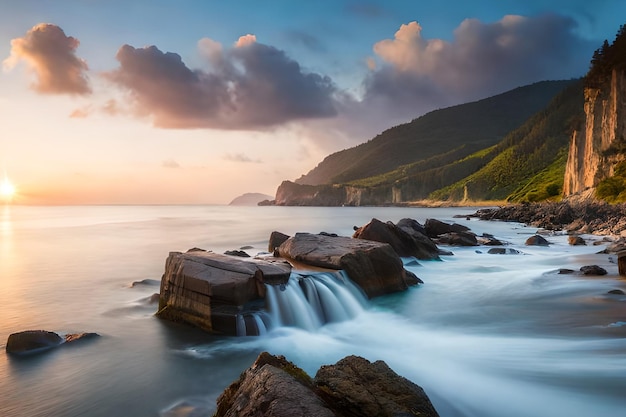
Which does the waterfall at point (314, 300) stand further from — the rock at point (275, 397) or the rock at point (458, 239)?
the rock at point (458, 239)

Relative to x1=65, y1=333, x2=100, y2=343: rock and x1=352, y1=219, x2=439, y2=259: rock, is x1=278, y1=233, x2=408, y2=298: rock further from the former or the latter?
x1=65, y1=333, x2=100, y2=343: rock

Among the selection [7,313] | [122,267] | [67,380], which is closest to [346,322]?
[67,380]

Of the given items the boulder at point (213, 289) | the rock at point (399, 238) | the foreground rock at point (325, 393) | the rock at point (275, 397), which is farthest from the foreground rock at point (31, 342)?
the rock at point (399, 238)

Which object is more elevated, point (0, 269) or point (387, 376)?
point (387, 376)

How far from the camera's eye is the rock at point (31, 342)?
9.78 meters

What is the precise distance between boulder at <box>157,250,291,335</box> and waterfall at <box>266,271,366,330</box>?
0.46m

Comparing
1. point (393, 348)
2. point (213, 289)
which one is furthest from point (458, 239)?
point (213, 289)

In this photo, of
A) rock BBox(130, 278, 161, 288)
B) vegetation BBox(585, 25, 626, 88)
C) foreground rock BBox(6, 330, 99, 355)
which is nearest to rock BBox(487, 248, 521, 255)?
rock BBox(130, 278, 161, 288)

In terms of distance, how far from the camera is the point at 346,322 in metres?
12.6

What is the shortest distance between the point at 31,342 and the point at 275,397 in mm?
9009

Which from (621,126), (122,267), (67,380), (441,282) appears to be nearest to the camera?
(67,380)

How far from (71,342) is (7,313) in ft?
19.8

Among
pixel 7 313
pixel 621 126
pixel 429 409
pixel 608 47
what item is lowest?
pixel 7 313

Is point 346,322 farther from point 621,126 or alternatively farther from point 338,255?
point 621,126
